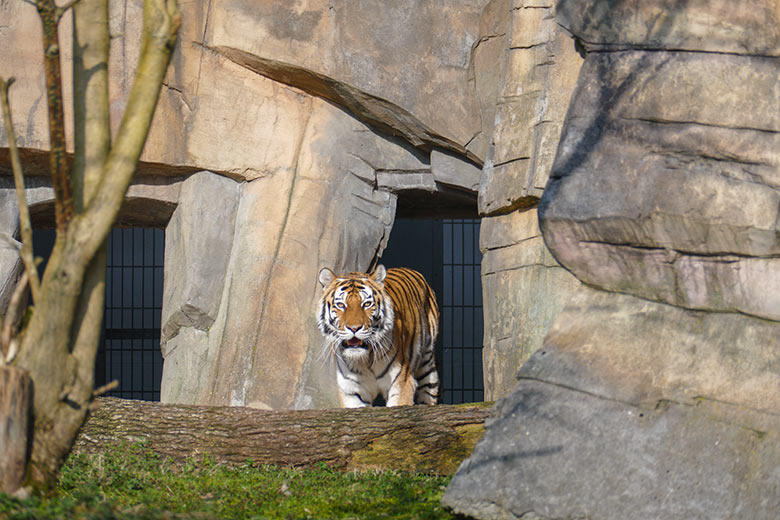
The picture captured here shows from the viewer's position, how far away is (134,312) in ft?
33.7

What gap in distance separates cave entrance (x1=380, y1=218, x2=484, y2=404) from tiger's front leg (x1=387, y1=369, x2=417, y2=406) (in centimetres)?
307

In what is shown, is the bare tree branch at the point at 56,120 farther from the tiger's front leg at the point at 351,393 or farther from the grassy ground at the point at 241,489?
the tiger's front leg at the point at 351,393

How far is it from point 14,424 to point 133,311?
771 centimetres

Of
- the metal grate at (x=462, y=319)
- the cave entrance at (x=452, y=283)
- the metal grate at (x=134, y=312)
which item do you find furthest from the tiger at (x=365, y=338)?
the metal grate at (x=134, y=312)

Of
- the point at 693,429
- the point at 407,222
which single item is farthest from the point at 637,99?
the point at 407,222

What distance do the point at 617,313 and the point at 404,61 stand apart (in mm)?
3897

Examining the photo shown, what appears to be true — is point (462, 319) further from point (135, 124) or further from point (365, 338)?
point (135, 124)

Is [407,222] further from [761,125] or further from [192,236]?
[761,125]

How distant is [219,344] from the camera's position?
7020mm

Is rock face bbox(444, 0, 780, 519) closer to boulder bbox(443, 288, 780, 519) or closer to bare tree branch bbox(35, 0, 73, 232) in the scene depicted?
boulder bbox(443, 288, 780, 519)

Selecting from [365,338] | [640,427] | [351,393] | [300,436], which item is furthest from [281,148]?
[640,427]

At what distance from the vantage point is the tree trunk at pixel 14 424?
2.57 metres

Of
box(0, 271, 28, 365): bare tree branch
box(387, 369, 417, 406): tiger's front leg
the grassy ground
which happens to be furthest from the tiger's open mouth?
box(0, 271, 28, 365): bare tree branch

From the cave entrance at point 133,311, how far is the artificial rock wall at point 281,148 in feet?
9.61
